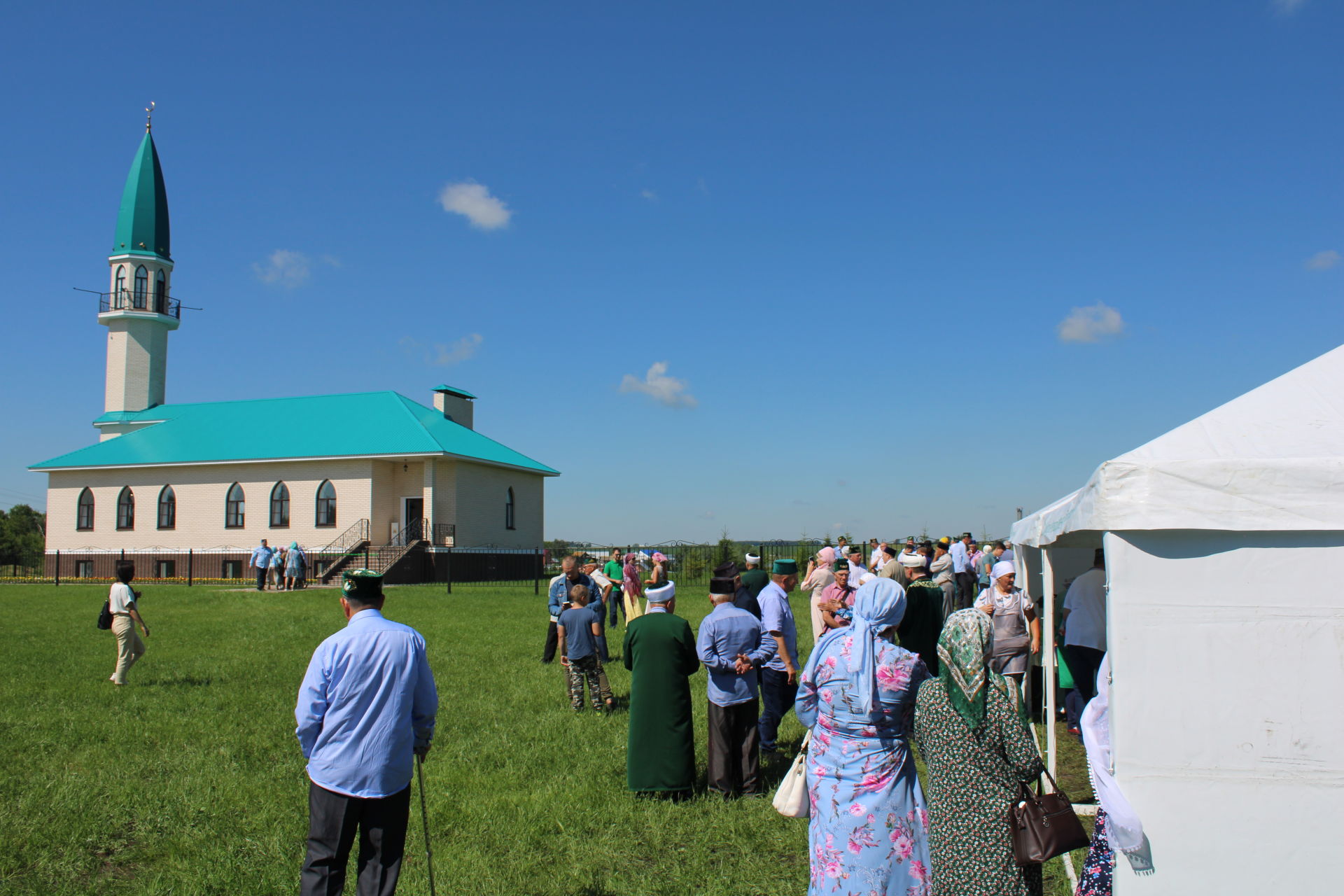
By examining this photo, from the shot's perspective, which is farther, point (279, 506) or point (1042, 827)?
point (279, 506)

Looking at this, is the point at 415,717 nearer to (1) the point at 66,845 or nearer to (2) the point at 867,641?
(2) the point at 867,641

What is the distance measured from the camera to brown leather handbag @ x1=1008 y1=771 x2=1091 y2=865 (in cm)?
356

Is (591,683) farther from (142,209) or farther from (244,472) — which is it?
(142,209)

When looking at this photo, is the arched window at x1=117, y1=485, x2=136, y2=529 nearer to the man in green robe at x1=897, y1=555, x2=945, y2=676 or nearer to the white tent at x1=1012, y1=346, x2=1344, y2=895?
the man in green robe at x1=897, y1=555, x2=945, y2=676

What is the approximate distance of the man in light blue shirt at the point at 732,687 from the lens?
6.80 metres

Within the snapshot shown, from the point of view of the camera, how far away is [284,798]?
23.2ft

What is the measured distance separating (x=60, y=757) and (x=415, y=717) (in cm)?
588

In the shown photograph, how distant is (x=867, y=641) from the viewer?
4207 mm

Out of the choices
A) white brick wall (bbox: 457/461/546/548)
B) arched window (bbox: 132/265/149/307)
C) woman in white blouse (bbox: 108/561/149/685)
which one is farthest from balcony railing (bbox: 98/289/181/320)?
woman in white blouse (bbox: 108/561/149/685)

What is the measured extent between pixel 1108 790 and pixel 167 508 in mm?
43405

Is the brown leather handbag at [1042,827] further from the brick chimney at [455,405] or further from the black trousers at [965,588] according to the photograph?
the brick chimney at [455,405]

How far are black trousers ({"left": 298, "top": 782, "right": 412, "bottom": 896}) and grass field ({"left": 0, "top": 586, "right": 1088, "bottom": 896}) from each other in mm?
1135

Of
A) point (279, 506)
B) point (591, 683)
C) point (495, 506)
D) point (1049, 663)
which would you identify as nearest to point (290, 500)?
point (279, 506)

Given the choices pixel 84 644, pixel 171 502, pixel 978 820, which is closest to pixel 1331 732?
pixel 978 820
